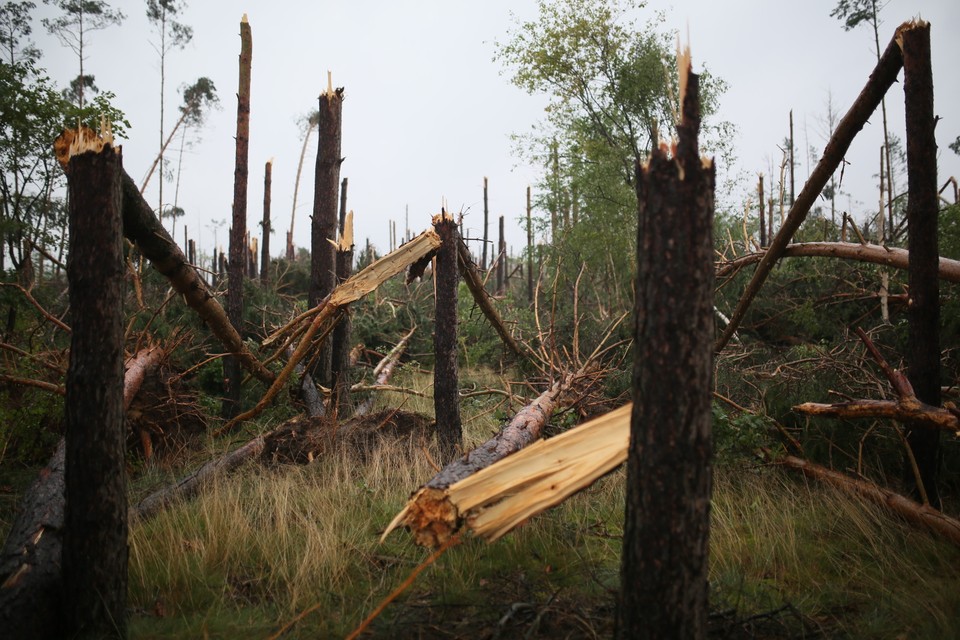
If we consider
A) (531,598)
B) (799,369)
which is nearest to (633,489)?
(531,598)

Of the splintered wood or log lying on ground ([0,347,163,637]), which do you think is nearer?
the splintered wood

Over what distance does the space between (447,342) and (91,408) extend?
3161 millimetres

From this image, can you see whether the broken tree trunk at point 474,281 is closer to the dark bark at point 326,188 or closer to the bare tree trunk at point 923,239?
the dark bark at point 326,188

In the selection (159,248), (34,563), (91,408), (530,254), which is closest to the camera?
(91,408)

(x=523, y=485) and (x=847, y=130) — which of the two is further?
(x=847, y=130)

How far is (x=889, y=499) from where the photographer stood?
12.4 feet

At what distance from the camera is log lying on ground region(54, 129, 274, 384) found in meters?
3.21

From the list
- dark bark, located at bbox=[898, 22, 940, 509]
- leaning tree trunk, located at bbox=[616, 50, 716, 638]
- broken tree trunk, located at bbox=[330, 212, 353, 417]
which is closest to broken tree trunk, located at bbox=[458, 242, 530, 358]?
broken tree trunk, located at bbox=[330, 212, 353, 417]

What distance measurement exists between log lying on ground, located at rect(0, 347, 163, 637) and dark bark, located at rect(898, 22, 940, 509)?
16.1ft

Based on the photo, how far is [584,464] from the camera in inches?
95.6

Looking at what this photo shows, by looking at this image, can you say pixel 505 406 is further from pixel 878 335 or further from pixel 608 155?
pixel 608 155

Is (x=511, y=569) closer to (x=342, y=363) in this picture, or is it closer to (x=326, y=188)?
(x=342, y=363)

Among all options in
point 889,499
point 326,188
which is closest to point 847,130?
point 889,499

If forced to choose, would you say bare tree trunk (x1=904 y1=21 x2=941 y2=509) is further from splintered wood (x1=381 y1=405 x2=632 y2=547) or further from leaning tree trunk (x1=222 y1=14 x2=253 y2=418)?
leaning tree trunk (x1=222 y1=14 x2=253 y2=418)
